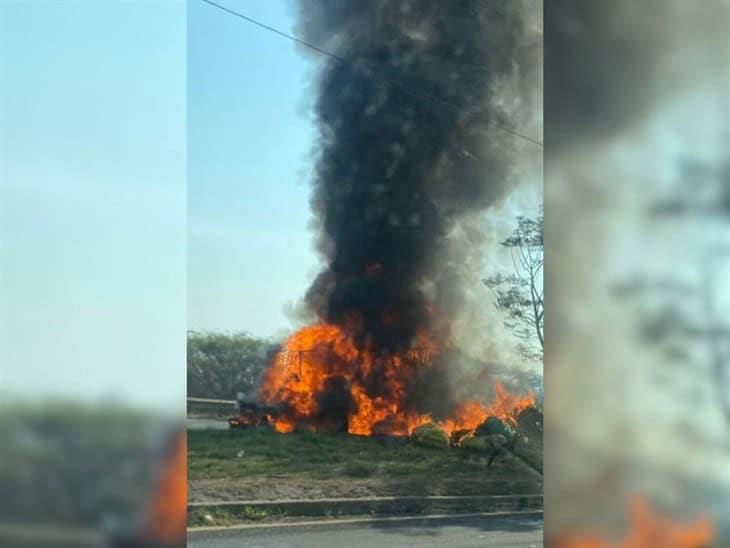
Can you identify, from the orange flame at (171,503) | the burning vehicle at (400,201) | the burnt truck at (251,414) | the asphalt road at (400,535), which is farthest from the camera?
the burning vehicle at (400,201)

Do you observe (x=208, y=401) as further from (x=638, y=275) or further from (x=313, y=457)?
(x=638, y=275)

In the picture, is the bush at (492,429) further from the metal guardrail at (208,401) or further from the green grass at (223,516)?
the metal guardrail at (208,401)

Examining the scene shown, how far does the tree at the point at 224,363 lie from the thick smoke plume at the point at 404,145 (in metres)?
0.45

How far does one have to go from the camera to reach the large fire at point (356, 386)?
13.6 ft

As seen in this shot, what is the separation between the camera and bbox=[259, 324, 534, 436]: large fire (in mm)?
4141

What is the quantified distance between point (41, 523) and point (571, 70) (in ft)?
8.80

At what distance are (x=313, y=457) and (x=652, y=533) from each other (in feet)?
5.21

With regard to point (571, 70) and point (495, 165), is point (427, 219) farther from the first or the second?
point (571, 70)

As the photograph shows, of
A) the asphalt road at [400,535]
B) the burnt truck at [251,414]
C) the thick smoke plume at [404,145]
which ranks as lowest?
the asphalt road at [400,535]

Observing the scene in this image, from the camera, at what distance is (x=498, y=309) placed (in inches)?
180

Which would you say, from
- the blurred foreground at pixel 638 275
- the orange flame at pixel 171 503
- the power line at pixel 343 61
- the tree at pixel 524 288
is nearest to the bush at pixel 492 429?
the tree at pixel 524 288

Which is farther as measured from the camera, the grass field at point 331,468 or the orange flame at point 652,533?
the grass field at point 331,468

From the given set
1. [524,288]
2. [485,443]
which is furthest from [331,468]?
[524,288]

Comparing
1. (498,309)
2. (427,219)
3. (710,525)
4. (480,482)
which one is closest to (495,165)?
(427,219)
